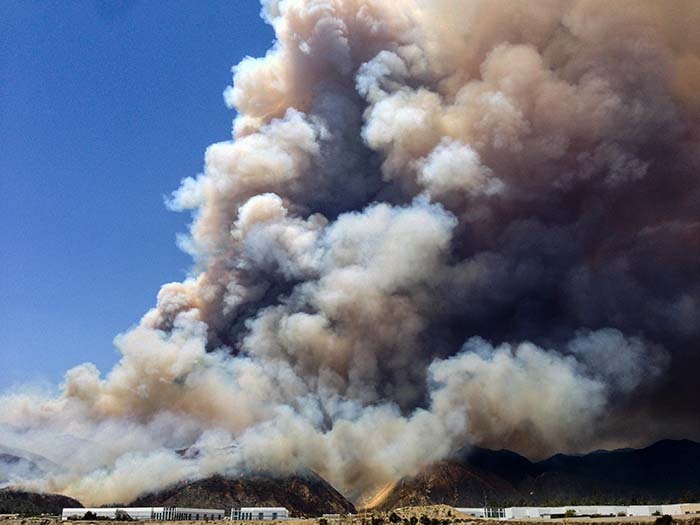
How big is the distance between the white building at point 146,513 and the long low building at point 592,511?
65.9 meters

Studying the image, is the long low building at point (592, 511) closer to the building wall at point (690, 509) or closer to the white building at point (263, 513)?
the building wall at point (690, 509)

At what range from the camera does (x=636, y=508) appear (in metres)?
158

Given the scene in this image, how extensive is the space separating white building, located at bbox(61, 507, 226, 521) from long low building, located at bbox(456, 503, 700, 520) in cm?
6594

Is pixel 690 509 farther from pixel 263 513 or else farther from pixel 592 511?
pixel 263 513

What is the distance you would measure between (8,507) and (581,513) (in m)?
154

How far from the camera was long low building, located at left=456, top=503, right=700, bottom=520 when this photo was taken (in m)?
149

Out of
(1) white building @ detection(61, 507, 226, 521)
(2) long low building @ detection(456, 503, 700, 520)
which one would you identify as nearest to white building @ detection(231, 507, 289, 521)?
(1) white building @ detection(61, 507, 226, 521)

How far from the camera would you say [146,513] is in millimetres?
173375

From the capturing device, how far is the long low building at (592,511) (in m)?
149

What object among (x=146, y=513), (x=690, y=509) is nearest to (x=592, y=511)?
(x=690, y=509)

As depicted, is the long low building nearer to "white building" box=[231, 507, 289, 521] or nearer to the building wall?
the building wall

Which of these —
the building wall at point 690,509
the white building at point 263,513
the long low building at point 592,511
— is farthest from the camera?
the white building at point 263,513

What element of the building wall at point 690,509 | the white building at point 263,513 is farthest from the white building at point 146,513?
the building wall at point 690,509

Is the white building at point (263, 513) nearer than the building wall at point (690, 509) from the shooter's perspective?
No
